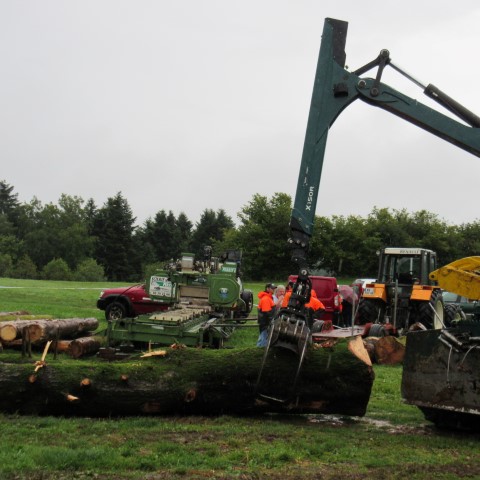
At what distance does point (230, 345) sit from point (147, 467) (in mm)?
9775

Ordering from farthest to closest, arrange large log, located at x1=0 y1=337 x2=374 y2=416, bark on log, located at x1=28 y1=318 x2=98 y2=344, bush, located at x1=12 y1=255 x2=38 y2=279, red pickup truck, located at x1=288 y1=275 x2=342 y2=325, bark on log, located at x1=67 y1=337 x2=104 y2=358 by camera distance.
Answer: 1. bush, located at x1=12 y1=255 x2=38 y2=279
2. red pickup truck, located at x1=288 y1=275 x2=342 y2=325
3. bark on log, located at x1=67 y1=337 x2=104 y2=358
4. bark on log, located at x1=28 y1=318 x2=98 y2=344
5. large log, located at x1=0 y1=337 x2=374 y2=416

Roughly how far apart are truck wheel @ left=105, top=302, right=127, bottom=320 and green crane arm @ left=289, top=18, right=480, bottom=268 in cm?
1140

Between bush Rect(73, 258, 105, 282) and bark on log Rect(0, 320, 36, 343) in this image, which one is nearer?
bark on log Rect(0, 320, 36, 343)

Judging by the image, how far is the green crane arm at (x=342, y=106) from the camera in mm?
7848

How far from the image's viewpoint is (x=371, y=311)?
1667 centimetres

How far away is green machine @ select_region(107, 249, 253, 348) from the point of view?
39.7 ft

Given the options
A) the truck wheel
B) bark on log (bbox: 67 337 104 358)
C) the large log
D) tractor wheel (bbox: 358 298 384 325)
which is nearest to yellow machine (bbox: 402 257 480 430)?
the large log

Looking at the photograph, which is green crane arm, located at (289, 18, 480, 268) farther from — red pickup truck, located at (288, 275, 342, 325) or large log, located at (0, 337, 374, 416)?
red pickup truck, located at (288, 275, 342, 325)

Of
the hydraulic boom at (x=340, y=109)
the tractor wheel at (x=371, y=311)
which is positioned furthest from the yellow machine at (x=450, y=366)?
the tractor wheel at (x=371, y=311)

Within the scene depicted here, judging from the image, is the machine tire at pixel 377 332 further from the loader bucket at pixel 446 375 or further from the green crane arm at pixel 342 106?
the green crane arm at pixel 342 106

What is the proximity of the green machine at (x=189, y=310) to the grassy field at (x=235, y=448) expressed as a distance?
4434mm

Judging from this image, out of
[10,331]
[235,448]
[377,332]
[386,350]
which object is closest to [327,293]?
[377,332]

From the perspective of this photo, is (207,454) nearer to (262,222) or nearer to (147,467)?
(147,467)

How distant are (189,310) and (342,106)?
7.99 meters
